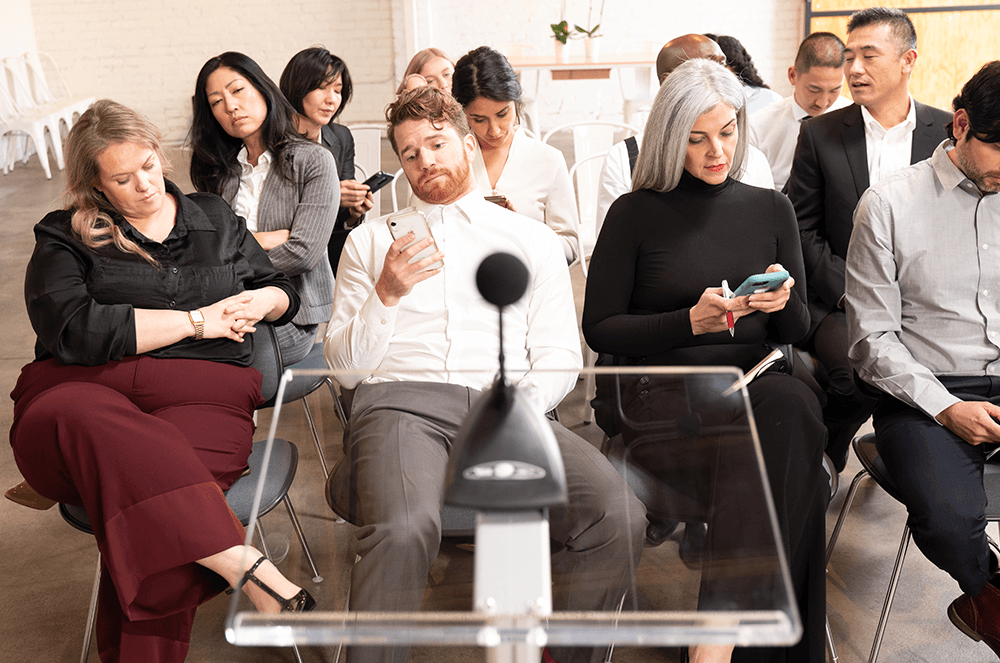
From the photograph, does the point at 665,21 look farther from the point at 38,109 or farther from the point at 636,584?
the point at 636,584

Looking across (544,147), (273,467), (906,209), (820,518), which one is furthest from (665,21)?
(273,467)

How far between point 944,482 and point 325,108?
2.52 metres

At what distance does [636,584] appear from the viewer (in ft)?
3.06

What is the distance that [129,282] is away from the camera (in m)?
2.01

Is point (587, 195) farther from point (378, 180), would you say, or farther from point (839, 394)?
point (839, 394)

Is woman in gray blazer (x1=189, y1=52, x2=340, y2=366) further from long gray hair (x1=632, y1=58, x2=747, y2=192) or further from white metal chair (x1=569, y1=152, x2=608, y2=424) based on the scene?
white metal chair (x1=569, y1=152, x2=608, y2=424)

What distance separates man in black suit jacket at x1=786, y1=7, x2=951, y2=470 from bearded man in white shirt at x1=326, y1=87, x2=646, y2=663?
99cm

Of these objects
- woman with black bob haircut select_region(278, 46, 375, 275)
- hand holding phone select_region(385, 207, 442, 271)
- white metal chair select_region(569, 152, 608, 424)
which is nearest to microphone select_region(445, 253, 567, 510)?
hand holding phone select_region(385, 207, 442, 271)

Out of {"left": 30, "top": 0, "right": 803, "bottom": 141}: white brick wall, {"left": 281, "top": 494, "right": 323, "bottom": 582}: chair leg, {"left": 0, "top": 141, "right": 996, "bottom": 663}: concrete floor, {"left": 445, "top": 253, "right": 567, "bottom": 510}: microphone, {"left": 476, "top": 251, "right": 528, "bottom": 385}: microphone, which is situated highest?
{"left": 30, "top": 0, "right": 803, "bottom": 141}: white brick wall

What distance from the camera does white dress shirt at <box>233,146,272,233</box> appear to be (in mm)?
2679

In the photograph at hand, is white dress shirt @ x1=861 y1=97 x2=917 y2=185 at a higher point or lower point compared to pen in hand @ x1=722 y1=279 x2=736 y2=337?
higher

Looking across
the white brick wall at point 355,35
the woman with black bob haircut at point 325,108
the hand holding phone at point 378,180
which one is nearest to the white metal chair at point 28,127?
the white brick wall at point 355,35

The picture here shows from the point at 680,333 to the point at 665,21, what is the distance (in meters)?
6.85

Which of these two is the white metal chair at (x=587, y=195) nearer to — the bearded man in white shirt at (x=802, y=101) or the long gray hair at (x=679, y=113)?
the bearded man in white shirt at (x=802, y=101)
